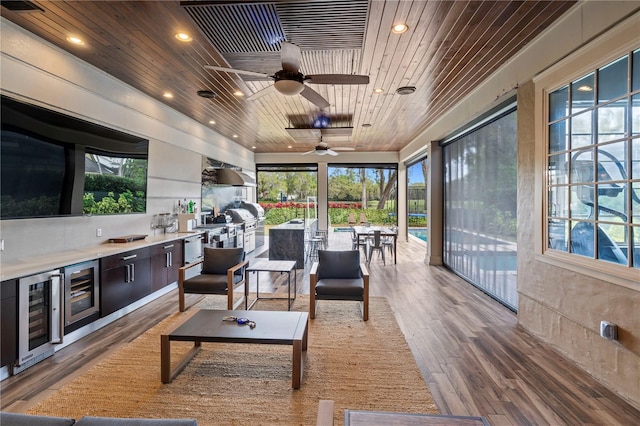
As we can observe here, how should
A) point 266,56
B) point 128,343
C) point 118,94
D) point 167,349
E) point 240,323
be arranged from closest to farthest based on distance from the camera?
1. point 167,349
2. point 240,323
3. point 128,343
4. point 266,56
5. point 118,94

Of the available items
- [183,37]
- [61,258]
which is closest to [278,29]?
[183,37]

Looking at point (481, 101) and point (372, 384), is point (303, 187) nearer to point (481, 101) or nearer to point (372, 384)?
point (481, 101)

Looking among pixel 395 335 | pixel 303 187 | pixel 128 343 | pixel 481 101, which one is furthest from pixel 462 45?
pixel 303 187

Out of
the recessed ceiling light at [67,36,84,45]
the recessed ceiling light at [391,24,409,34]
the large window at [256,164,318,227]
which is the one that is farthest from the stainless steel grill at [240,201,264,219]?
the recessed ceiling light at [391,24,409,34]

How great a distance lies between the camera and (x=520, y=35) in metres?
3.19

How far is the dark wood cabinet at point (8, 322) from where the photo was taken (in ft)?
8.05

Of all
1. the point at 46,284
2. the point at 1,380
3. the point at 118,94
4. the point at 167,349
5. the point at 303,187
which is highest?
the point at 118,94

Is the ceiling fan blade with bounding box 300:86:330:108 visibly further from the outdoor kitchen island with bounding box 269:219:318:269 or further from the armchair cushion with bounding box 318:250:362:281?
the outdoor kitchen island with bounding box 269:219:318:269

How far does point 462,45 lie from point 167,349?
408 cm

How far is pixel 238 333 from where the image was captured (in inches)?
99.7

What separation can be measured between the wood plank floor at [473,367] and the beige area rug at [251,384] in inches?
8.2

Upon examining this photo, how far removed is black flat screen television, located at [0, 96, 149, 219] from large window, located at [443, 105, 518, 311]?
5.25 m

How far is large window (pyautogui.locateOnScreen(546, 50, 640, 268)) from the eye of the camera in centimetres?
234

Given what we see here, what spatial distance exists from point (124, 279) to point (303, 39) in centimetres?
349
